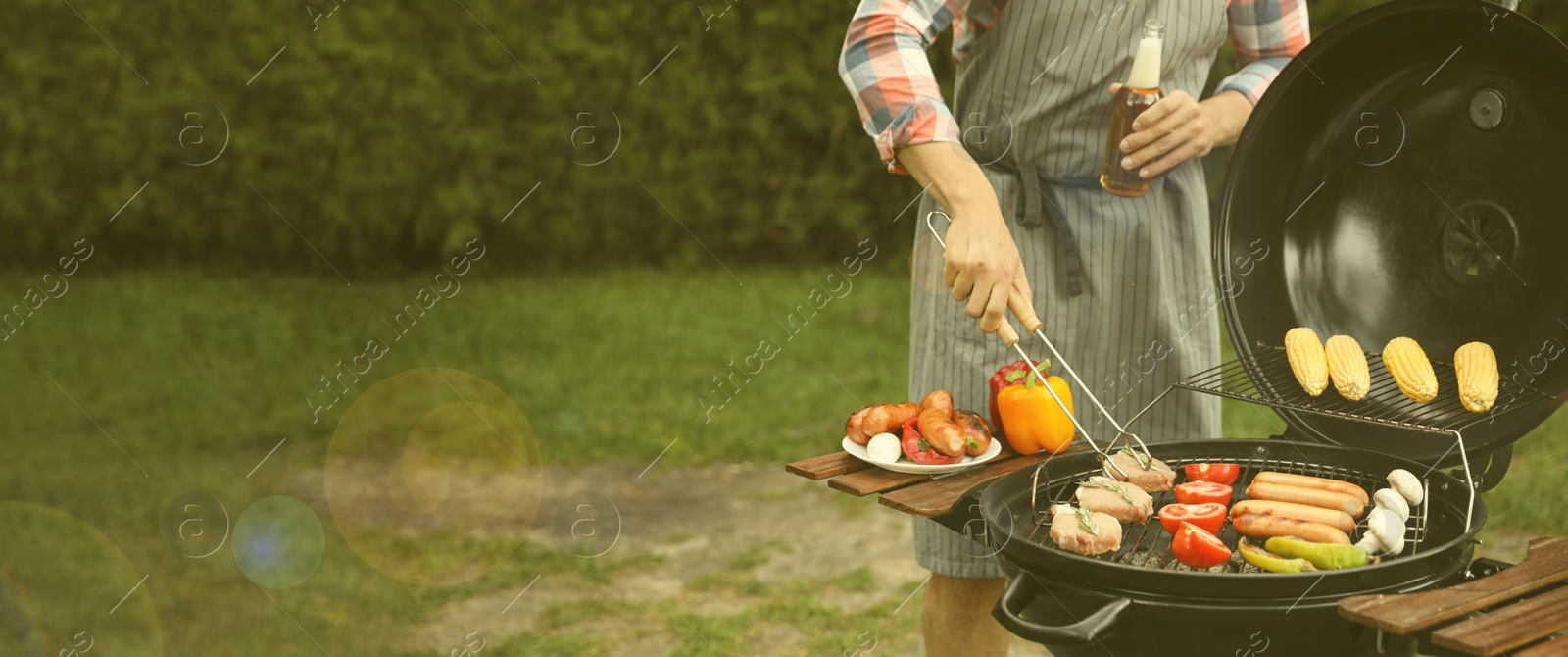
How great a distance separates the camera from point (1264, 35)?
2705 mm

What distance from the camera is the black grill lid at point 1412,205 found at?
1913mm

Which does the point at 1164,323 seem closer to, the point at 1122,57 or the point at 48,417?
the point at 1122,57

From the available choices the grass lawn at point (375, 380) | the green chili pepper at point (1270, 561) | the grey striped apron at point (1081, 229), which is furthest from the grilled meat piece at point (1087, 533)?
the grass lawn at point (375, 380)

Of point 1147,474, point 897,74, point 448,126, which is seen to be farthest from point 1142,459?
point 448,126

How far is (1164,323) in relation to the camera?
268 centimetres

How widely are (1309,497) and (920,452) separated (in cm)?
66

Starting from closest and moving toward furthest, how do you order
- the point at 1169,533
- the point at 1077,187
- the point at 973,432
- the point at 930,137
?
the point at 1169,533 < the point at 930,137 < the point at 973,432 < the point at 1077,187

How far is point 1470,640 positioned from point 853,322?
240 inches

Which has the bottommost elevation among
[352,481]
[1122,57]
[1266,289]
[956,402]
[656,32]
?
[352,481]

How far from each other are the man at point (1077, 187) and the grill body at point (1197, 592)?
0.72 meters

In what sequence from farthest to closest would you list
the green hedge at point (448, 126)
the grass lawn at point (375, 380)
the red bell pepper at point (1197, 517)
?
the green hedge at point (448, 126)
the grass lawn at point (375, 380)
the red bell pepper at point (1197, 517)

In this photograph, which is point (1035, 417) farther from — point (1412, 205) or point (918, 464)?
point (1412, 205)

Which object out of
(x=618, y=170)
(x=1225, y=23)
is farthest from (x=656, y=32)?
(x=1225, y=23)

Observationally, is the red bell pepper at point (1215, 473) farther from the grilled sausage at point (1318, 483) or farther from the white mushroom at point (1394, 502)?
the white mushroom at point (1394, 502)
